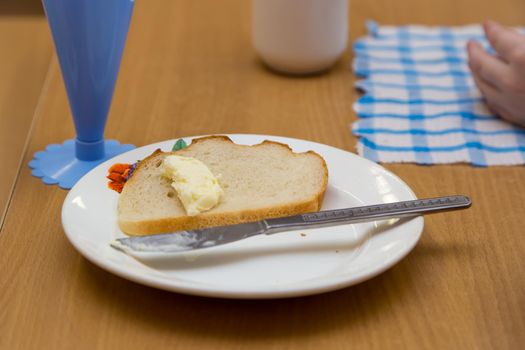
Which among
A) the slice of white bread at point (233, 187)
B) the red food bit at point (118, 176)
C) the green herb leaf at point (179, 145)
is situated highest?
the slice of white bread at point (233, 187)

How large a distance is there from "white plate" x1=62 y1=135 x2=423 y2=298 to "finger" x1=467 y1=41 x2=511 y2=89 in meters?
0.47

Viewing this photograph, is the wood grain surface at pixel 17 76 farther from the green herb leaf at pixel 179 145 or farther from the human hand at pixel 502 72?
the human hand at pixel 502 72

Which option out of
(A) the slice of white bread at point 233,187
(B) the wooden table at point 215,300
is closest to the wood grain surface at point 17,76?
(B) the wooden table at point 215,300

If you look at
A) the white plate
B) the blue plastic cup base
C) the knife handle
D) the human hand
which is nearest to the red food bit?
the white plate

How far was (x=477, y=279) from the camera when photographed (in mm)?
965

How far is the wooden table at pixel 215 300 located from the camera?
2.80 ft

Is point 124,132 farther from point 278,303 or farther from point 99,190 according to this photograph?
point 278,303

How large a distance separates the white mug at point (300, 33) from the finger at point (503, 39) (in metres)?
0.28

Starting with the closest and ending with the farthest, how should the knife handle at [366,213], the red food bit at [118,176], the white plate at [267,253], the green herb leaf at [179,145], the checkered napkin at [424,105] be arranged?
the white plate at [267,253] < the knife handle at [366,213] < the red food bit at [118,176] < the green herb leaf at [179,145] < the checkered napkin at [424,105]

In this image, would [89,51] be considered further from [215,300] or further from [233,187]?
[215,300]

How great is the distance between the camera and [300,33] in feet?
5.04

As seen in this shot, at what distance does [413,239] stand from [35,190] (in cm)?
57

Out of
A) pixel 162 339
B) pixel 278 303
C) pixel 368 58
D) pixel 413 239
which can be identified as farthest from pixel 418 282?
pixel 368 58

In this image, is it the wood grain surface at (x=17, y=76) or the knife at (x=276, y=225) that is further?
the wood grain surface at (x=17, y=76)
